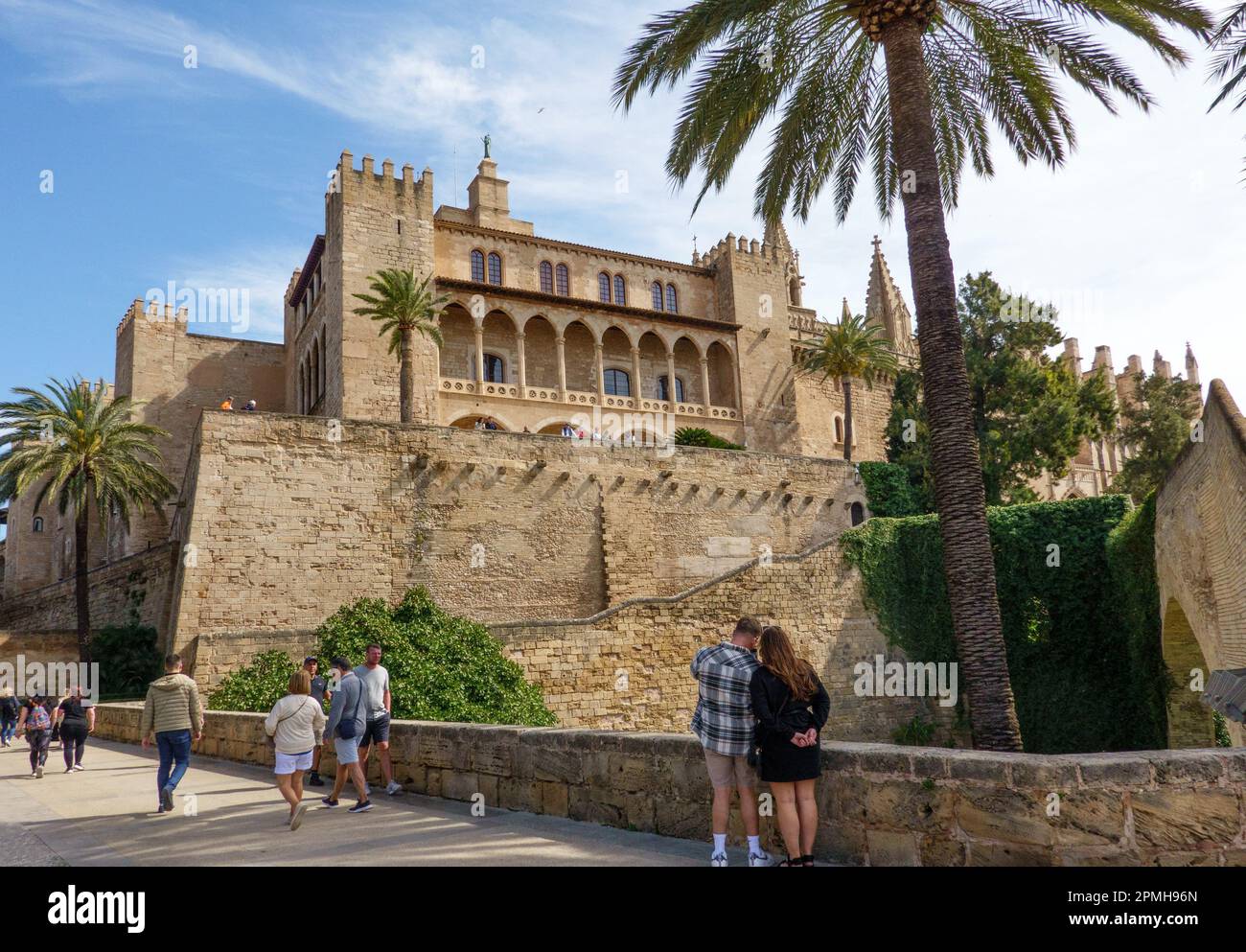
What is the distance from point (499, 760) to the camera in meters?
9.23

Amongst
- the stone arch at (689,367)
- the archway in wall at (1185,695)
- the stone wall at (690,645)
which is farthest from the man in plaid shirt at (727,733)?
the stone arch at (689,367)

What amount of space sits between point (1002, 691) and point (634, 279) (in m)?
32.8

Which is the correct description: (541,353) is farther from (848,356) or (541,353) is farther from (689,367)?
(848,356)

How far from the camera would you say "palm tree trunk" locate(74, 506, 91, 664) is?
24766 mm

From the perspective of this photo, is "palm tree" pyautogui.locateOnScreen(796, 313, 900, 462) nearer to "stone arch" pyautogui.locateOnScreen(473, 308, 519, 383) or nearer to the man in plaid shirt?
"stone arch" pyautogui.locateOnScreen(473, 308, 519, 383)

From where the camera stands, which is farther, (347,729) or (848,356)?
(848,356)

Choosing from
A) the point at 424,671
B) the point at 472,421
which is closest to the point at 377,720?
the point at 424,671

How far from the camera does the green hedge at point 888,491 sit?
3306cm

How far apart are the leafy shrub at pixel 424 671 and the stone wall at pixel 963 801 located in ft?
34.9

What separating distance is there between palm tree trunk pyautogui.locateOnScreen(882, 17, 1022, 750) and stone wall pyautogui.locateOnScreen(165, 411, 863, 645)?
15.8 meters

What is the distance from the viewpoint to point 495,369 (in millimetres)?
37875

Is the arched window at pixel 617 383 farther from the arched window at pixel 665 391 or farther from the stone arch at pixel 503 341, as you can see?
the stone arch at pixel 503 341

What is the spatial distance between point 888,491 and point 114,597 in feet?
80.7
